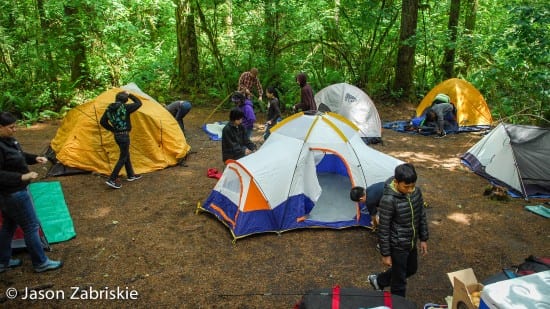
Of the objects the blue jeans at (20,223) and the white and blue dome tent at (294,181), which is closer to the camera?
the blue jeans at (20,223)

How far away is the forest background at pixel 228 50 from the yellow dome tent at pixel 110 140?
4.76m

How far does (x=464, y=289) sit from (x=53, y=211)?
581 cm

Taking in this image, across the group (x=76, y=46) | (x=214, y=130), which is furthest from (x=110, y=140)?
(x=76, y=46)

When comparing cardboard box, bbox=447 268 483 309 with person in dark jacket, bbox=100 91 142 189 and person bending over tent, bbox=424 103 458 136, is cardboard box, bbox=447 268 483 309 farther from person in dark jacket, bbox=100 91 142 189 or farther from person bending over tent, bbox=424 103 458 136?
person bending over tent, bbox=424 103 458 136

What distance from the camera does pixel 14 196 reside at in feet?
13.2

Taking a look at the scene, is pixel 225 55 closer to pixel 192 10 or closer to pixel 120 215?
pixel 192 10

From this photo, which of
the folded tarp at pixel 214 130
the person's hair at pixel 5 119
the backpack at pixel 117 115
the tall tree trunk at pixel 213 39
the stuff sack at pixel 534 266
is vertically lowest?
the folded tarp at pixel 214 130

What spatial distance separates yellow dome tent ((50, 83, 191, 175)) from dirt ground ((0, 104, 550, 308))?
0.44 meters

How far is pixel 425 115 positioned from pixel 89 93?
36.4ft

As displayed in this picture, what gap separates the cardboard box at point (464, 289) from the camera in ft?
10.2

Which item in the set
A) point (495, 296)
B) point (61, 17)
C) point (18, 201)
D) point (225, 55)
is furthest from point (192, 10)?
point (495, 296)

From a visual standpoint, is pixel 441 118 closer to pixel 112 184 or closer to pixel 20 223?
pixel 112 184

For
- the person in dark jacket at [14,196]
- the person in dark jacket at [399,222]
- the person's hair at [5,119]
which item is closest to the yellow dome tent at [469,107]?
the person in dark jacket at [399,222]

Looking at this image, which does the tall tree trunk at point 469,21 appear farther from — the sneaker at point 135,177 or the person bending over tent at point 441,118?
the sneaker at point 135,177
